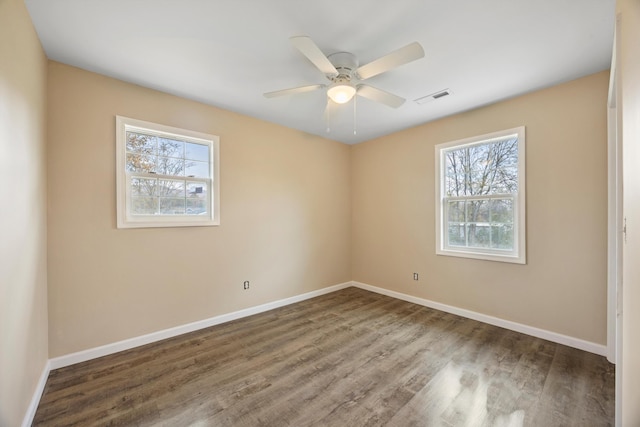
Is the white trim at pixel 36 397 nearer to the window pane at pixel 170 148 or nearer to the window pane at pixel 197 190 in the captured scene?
the window pane at pixel 197 190

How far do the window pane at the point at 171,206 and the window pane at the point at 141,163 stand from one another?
0.35 meters

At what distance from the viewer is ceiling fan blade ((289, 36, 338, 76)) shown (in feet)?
5.36

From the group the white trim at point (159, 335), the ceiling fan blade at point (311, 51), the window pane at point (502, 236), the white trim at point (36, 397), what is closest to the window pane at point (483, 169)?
the window pane at point (502, 236)

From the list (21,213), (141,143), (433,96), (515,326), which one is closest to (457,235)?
(515,326)

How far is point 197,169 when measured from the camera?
316 cm

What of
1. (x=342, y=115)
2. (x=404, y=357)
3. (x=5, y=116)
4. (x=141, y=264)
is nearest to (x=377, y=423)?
(x=404, y=357)

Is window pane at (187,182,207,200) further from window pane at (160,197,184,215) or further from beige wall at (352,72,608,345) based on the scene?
beige wall at (352,72,608,345)

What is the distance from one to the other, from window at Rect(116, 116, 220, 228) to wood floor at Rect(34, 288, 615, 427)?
137 centimetres

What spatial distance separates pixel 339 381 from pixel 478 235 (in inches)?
100

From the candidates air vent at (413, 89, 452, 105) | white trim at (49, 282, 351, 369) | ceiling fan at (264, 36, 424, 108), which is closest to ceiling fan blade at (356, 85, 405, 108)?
ceiling fan at (264, 36, 424, 108)

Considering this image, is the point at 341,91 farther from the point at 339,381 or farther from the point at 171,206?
the point at 339,381

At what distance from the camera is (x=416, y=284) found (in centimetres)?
394

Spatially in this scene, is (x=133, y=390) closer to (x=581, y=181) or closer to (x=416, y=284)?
(x=416, y=284)

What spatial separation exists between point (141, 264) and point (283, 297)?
75.9 inches
